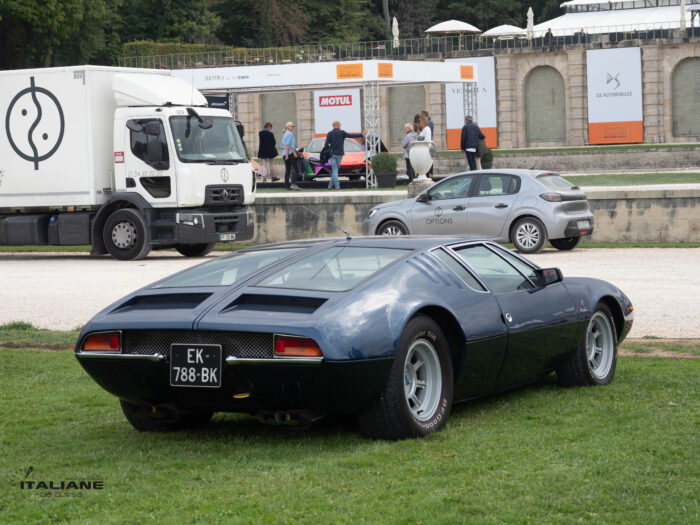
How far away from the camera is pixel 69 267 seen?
66.9ft

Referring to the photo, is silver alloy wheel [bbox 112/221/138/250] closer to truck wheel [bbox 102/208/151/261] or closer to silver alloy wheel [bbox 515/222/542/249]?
truck wheel [bbox 102/208/151/261]

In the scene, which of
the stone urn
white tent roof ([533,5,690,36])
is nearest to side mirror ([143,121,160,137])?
the stone urn

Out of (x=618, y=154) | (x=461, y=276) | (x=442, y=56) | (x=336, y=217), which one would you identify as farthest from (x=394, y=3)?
(x=461, y=276)

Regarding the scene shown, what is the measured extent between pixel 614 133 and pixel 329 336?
50.1m

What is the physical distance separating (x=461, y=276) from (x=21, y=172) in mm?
16506

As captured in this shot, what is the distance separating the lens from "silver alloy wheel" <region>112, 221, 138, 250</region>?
21.3 m

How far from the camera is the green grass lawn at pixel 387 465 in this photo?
4.95 meters

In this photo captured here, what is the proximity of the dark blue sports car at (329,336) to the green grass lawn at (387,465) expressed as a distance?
23 centimetres

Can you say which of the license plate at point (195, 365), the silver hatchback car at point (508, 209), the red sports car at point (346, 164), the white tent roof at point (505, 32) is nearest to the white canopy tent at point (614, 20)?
the white tent roof at point (505, 32)

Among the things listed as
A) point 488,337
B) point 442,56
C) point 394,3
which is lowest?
point 488,337

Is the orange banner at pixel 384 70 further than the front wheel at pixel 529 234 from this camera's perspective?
Yes

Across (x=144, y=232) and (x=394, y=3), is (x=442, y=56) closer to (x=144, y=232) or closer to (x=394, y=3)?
(x=394, y=3)

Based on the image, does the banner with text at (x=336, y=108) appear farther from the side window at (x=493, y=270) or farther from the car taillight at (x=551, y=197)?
the side window at (x=493, y=270)

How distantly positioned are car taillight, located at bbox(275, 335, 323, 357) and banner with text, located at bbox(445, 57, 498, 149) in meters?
51.1
